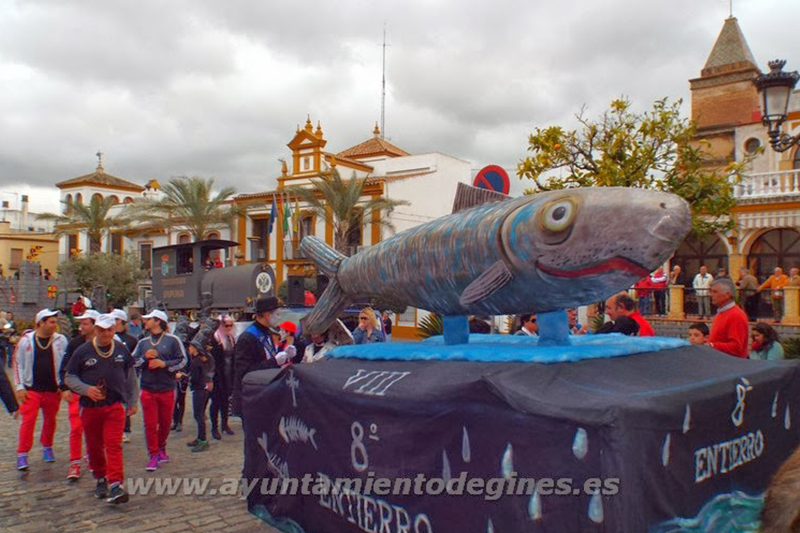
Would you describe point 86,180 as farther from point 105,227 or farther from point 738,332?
point 738,332

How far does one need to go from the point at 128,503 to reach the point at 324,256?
3012 millimetres

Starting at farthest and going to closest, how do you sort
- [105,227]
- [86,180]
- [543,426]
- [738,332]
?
[86,180]
[105,227]
[738,332]
[543,426]

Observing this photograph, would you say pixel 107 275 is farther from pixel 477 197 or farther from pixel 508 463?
pixel 508 463

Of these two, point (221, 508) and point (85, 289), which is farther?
point (85, 289)

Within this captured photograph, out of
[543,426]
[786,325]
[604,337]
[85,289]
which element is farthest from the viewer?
[85,289]

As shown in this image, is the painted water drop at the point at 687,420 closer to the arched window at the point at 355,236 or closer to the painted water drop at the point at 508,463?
the painted water drop at the point at 508,463

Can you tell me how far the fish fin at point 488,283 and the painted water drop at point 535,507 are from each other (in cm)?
109

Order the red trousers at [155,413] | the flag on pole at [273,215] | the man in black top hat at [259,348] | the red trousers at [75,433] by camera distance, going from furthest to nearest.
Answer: the flag on pole at [273,215] → the man in black top hat at [259,348] → the red trousers at [155,413] → the red trousers at [75,433]

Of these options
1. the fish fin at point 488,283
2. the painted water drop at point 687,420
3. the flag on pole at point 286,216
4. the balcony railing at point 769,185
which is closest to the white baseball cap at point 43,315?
the fish fin at point 488,283

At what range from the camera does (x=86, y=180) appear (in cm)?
4653

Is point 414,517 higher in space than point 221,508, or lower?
higher

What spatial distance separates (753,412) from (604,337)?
1.09 m

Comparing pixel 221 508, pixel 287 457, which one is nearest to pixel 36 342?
pixel 221 508

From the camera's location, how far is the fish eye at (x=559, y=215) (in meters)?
3.27
